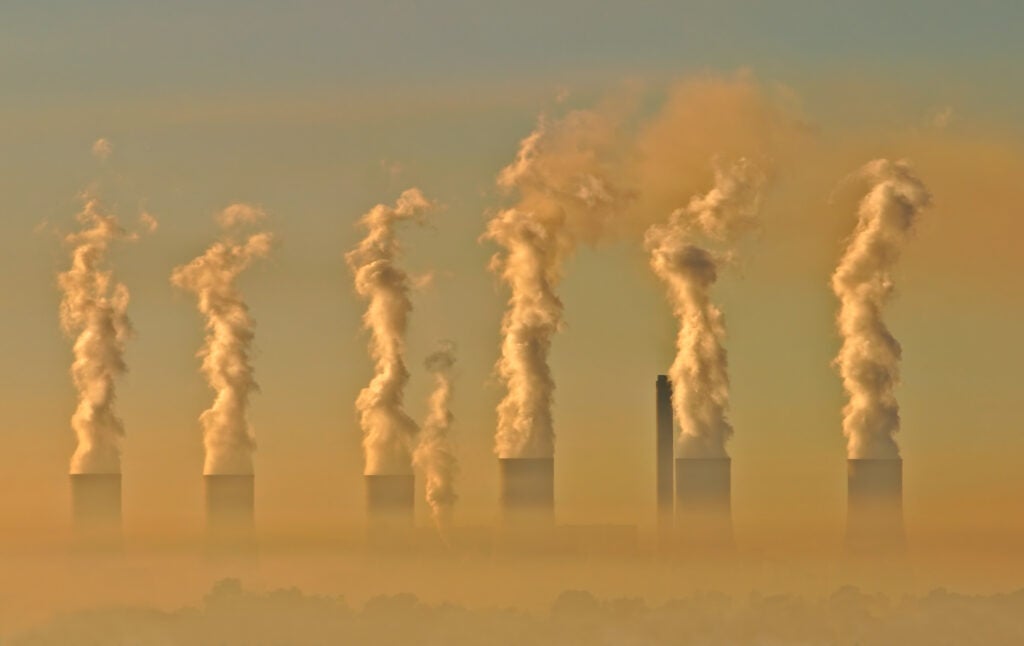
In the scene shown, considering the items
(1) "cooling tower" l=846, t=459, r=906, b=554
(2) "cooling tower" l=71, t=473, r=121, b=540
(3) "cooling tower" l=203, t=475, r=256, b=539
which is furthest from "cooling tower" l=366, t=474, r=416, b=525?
(1) "cooling tower" l=846, t=459, r=906, b=554

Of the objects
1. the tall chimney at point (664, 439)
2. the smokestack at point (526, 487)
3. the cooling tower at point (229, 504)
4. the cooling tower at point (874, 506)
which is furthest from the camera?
the tall chimney at point (664, 439)

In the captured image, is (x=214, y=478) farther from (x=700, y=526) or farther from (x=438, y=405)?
(x=700, y=526)

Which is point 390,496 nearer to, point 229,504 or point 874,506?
point 229,504

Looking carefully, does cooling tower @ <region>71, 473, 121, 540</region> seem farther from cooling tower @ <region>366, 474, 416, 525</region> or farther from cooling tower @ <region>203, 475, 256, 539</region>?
cooling tower @ <region>366, 474, 416, 525</region>

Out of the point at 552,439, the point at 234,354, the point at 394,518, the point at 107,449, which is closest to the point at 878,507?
the point at 552,439

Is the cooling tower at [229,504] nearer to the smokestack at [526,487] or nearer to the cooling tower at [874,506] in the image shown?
the smokestack at [526,487]

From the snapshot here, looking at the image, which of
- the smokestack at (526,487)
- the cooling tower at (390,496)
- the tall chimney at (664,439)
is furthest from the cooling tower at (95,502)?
the tall chimney at (664,439)
